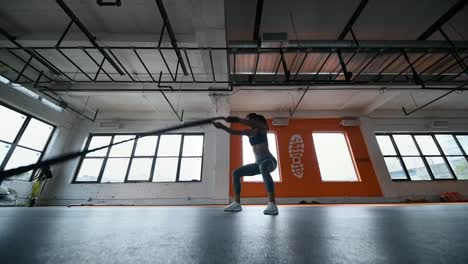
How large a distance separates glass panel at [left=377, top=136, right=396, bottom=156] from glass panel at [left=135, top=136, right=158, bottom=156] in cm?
798

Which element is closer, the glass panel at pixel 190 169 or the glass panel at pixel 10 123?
the glass panel at pixel 10 123

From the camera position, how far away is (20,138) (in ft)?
15.1

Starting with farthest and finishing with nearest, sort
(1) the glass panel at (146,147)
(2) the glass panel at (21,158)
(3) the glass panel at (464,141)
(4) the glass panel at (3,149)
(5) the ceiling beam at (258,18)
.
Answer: (3) the glass panel at (464,141) < (1) the glass panel at (146,147) < (2) the glass panel at (21,158) < (4) the glass panel at (3,149) < (5) the ceiling beam at (258,18)

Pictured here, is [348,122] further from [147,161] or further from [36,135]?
[36,135]

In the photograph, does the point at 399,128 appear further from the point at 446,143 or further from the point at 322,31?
the point at 322,31

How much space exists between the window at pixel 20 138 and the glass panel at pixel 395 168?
35.2ft

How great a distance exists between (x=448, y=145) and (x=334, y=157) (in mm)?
4223

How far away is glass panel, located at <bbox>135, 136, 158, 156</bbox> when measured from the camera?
5867 mm

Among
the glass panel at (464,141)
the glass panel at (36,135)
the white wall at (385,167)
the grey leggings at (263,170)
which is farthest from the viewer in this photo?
the glass panel at (464,141)

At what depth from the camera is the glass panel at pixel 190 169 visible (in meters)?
5.57

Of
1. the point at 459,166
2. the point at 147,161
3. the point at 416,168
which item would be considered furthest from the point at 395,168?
the point at 147,161

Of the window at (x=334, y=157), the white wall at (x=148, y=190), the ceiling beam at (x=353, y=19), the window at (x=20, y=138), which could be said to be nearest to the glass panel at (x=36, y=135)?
the window at (x=20, y=138)

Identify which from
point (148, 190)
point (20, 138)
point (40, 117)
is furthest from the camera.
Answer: point (148, 190)

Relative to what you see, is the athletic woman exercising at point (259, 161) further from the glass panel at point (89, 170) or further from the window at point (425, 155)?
the window at point (425, 155)
